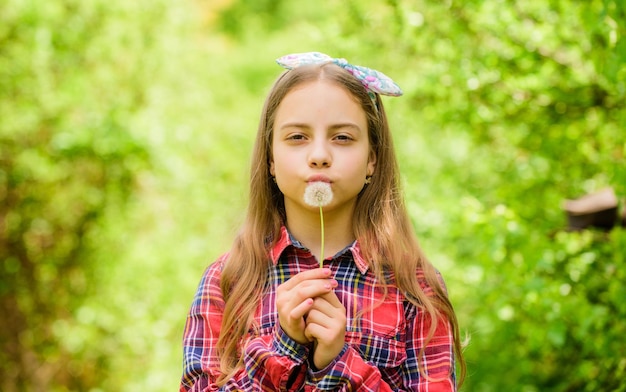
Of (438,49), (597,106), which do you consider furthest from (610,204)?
(438,49)

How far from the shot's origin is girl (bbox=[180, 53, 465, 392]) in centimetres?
184

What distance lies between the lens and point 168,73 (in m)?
8.19

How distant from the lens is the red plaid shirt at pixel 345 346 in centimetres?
185

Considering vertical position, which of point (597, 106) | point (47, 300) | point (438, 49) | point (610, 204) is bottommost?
point (47, 300)

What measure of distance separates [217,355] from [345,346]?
0.36 meters

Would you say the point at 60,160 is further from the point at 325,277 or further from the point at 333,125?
the point at 325,277

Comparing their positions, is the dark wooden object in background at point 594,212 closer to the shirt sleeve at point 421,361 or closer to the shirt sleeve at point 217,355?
the shirt sleeve at point 421,361

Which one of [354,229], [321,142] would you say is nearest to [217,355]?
[354,229]

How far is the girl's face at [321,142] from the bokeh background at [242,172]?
1.49 feet

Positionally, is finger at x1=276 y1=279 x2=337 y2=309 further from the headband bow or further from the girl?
the headband bow

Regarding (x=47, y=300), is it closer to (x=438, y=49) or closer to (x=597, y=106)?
(x=438, y=49)

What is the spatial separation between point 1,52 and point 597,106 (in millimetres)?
4929

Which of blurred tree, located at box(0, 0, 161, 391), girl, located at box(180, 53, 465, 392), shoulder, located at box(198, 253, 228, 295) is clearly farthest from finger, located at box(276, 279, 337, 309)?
blurred tree, located at box(0, 0, 161, 391)

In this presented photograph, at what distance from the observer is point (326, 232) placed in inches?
81.8
